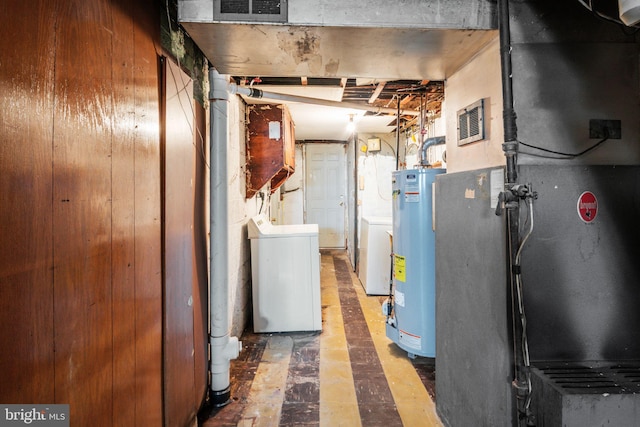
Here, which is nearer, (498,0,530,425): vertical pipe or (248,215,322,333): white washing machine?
(498,0,530,425): vertical pipe

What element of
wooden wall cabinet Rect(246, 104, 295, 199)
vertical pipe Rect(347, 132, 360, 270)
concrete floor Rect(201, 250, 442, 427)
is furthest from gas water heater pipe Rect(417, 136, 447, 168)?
vertical pipe Rect(347, 132, 360, 270)

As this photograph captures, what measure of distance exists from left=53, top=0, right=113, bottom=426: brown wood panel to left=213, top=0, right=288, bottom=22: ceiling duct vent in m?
0.41

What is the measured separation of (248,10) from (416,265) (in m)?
2.04

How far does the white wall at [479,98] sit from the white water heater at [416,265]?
2.11 ft

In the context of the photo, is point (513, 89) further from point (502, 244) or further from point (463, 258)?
point (463, 258)

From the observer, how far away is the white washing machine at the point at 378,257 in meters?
4.07

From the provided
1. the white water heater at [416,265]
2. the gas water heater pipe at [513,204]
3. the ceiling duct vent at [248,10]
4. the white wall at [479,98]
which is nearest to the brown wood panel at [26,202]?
the ceiling duct vent at [248,10]

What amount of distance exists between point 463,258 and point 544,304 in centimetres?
41

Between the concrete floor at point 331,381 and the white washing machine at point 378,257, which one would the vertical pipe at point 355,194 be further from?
the concrete floor at point 331,381

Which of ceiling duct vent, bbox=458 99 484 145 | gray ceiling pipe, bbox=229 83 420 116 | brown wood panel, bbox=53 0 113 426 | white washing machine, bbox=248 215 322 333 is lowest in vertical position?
white washing machine, bbox=248 215 322 333

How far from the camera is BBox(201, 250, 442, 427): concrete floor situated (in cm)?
190

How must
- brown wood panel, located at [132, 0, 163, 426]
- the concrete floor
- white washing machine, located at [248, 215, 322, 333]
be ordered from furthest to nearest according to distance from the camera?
1. white washing machine, located at [248, 215, 322, 333]
2. the concrete floor
3. brown wood panel, located at [132, 0, 163, 426]

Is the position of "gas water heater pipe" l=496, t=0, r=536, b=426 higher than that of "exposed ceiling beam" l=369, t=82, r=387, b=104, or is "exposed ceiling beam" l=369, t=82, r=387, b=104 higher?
"exposed ceiling beam" l=369, t=82, r=387, b=104

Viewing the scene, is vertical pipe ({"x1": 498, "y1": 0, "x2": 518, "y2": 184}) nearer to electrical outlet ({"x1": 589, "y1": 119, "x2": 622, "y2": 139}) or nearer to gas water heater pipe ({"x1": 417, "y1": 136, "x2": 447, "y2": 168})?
electrical outlet ({"x1": 589, "y1": 119, "x2": 622, "y2": 139})
